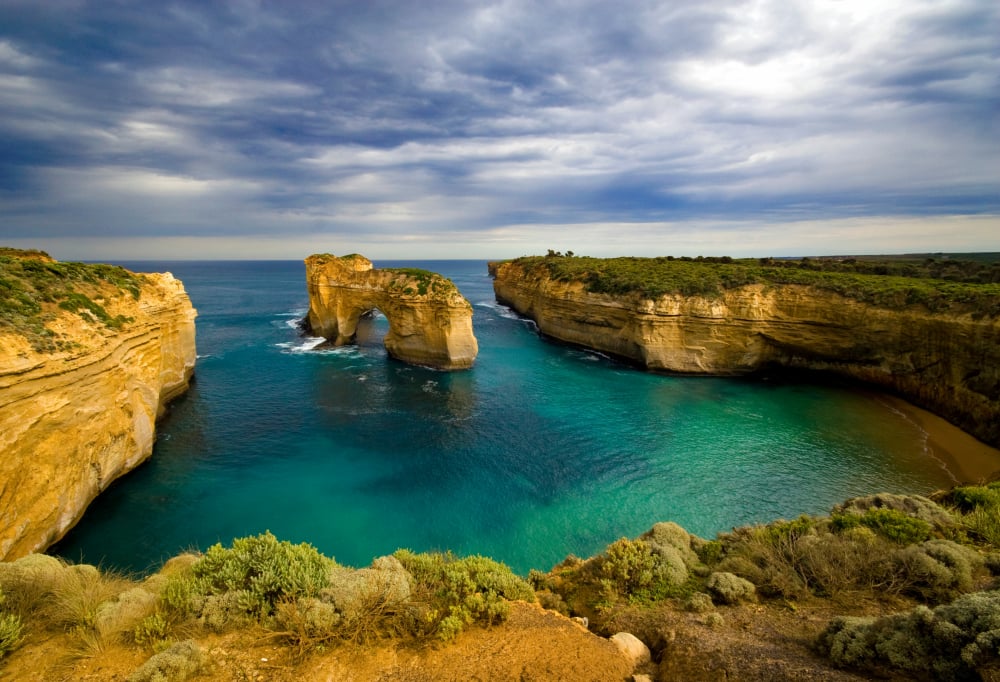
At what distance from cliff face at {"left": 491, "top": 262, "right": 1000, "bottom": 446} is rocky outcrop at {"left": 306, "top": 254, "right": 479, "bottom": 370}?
13684mm

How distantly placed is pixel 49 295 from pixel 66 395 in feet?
15.2

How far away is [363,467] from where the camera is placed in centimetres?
1911

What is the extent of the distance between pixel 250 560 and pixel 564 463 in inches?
587

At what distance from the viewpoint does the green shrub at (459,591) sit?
6.14 m

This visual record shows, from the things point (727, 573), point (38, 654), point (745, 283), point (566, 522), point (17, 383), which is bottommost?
point (566, 522)

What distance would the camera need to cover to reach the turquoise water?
14.9 metres

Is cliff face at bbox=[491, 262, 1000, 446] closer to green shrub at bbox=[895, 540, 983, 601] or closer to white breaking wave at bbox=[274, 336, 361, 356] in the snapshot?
green shrub at bbox=[895, 540, 983, 601]

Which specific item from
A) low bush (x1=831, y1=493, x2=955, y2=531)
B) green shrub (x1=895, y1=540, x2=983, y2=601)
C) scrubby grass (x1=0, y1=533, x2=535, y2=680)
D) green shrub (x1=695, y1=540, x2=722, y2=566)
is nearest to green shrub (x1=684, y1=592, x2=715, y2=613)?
green shrub (x1=695, y1=540, x2=722, y2=566)

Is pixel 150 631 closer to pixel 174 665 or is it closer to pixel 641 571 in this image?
pixel 174 665

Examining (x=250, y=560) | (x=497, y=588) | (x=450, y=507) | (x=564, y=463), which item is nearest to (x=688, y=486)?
(x=564, y=463)

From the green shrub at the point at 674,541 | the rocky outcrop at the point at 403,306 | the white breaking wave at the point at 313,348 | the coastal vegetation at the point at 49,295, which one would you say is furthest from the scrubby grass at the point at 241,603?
the white breaking wave at the point at 313,348

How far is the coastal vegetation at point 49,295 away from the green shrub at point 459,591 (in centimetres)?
1405

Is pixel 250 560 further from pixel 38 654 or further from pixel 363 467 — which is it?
pixel 363 467

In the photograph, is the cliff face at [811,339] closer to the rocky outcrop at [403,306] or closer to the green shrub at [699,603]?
the rocky outcrop at [403,306]
